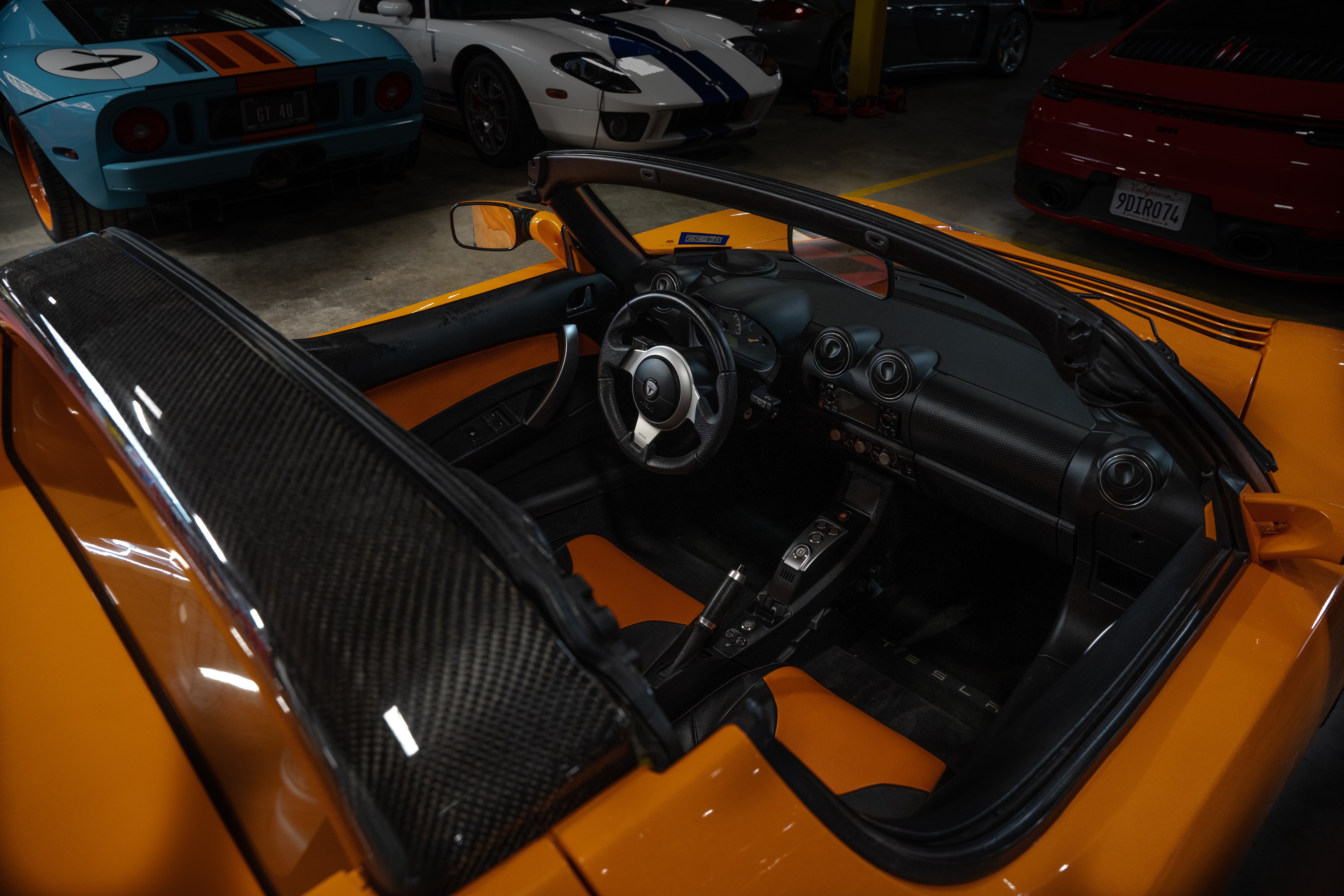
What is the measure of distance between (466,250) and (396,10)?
1707 mm

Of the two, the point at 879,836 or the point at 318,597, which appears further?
the point at 879,836

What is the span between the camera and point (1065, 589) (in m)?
1.90

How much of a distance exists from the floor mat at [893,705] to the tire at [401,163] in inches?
170

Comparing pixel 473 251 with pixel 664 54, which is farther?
pixel 664 54

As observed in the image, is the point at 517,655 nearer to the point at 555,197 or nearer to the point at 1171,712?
the point at 1171,712

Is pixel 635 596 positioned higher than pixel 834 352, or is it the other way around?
pixel 834 352

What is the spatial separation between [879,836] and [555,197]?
1549 mm

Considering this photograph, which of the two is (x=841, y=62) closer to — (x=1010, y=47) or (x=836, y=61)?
(x=836, y=61)

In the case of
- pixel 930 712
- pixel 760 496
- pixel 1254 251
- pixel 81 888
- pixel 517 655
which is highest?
pixel 517 655

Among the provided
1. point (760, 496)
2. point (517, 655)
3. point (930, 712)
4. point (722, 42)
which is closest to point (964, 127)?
A: point (722, 42)

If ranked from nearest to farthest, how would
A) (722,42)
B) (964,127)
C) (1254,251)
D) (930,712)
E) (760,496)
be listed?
1. (930,712)
2. (760,496)
3. (1254,251)
4. (722,42)
5. (964,127)

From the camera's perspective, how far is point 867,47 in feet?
22.5

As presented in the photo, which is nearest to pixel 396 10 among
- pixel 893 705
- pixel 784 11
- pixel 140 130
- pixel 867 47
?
pixel 140 130

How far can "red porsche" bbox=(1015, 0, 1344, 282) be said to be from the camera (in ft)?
11.1
